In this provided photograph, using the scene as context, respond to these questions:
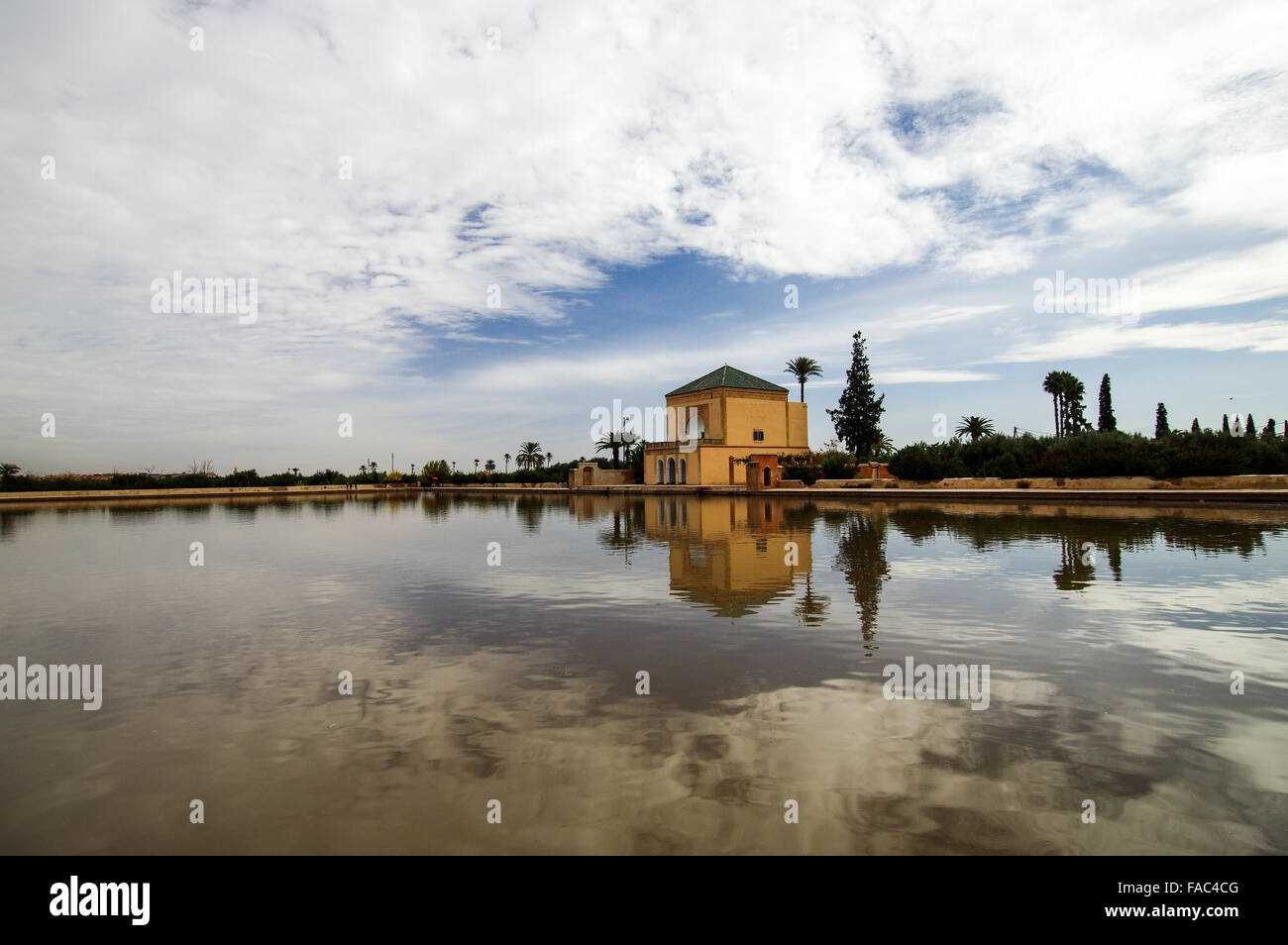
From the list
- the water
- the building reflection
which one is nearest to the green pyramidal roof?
the building reflection

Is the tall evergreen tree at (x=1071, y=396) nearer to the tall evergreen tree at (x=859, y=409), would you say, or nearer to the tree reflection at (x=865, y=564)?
the tall evergreen tree at (x=859, y=409)

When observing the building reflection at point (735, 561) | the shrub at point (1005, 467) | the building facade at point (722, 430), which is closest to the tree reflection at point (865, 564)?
the building reflection at point (735, 561)

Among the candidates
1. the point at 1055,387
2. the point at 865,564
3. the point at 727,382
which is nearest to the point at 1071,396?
the point at 1055,387

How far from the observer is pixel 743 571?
31.7 feet

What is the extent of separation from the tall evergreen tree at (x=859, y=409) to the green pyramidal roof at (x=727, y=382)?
5.46 meters

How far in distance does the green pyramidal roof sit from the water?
3768 cm

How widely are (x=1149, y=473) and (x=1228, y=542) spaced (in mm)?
13436

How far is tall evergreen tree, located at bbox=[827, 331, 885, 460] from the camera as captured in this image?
1741 inches

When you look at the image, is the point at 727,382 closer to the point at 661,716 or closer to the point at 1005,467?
the point at 1005,467

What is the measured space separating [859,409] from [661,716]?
42.9 metres

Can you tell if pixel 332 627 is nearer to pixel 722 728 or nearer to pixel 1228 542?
pixel 722 728

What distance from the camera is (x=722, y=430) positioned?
4488cm

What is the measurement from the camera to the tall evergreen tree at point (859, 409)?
44219 mm
